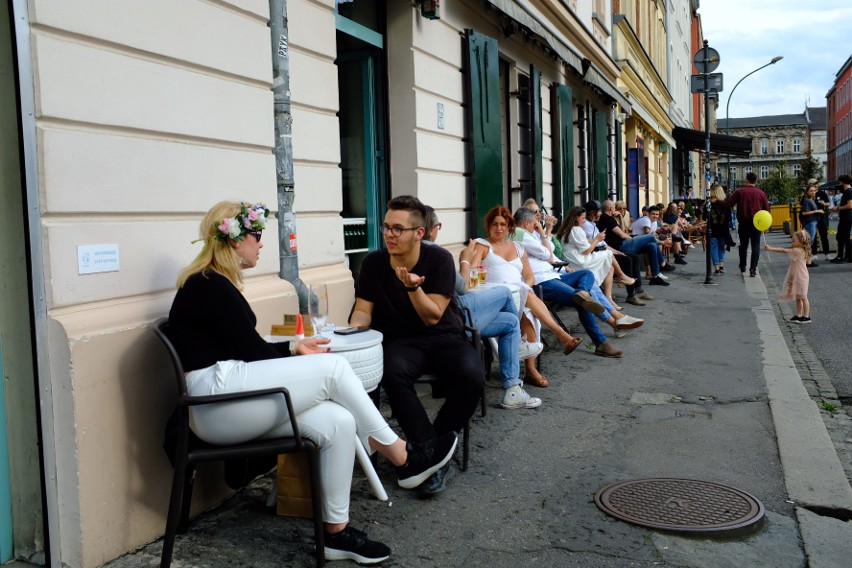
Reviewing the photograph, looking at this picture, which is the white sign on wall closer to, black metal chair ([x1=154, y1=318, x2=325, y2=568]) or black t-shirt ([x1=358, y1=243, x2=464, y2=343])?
black metal chair ([x1=154, y1=318, x2=325, y2=568])

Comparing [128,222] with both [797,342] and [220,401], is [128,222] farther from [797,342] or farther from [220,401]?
[797,342]

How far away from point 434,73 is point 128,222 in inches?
212

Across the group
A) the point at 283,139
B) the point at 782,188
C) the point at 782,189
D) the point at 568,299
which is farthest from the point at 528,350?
the point at 782,188

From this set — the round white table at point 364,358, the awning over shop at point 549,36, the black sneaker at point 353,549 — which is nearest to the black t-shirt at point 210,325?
the round white table at point 364,358

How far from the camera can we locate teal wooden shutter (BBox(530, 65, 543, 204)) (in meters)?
12.9

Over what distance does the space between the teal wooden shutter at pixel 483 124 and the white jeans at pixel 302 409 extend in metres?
6.33

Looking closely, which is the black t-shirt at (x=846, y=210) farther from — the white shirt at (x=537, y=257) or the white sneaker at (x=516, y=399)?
the white sneaker at (x=516, y=399)

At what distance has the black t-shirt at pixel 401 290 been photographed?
16.9 ft

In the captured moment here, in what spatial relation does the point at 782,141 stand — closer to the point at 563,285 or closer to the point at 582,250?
the point at 582,250

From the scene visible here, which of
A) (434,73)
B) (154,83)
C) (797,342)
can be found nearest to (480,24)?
(434,73)

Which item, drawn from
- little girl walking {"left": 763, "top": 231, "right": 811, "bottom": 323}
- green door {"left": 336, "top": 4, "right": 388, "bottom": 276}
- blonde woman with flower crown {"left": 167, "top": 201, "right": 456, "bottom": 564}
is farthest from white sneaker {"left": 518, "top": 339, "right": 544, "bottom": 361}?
little girl walking {"left": 763, "top": 231, "right": 811, "bottom": 323}

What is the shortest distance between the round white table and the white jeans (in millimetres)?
342

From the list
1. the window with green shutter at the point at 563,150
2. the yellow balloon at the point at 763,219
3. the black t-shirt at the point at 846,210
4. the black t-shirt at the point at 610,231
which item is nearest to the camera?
the black t-shirt at the point at 610,231

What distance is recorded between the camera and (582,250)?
10.9m
